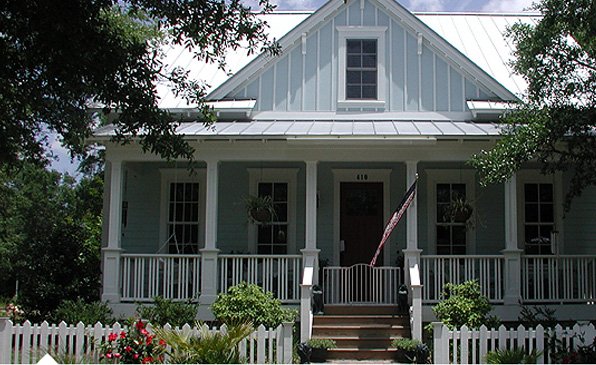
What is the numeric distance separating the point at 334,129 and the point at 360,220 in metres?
2.73

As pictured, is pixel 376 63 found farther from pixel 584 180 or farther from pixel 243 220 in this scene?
pixel 584 180

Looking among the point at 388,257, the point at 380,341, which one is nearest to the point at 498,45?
the point at 388,257

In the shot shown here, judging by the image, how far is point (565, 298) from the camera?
15219 mm

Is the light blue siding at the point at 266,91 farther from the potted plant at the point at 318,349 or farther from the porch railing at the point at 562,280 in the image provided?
the porch railing at the point at 562,280

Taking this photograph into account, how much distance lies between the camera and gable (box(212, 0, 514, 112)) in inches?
681

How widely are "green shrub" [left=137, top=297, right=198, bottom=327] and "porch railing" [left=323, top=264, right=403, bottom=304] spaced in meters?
3.06

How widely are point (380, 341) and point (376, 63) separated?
6.81 meters

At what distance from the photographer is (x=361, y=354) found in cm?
1385

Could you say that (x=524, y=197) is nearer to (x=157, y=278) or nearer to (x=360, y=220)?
(x=360, y=220)

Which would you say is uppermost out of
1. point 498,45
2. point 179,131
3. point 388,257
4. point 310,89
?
point 498,45

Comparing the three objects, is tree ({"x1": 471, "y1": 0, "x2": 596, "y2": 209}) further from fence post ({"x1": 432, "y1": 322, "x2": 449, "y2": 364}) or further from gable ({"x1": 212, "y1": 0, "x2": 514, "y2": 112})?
gable ({"x1": 212, "y1": 0, "x2": 514, "y2": 112})

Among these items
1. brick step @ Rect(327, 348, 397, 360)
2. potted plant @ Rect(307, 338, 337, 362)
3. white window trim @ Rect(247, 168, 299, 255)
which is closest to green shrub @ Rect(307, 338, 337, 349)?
potted plant @ Rect(307, 338, 337, 362)

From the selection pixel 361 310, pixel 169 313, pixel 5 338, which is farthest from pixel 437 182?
pixel 5 338

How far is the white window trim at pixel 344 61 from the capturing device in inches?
687
